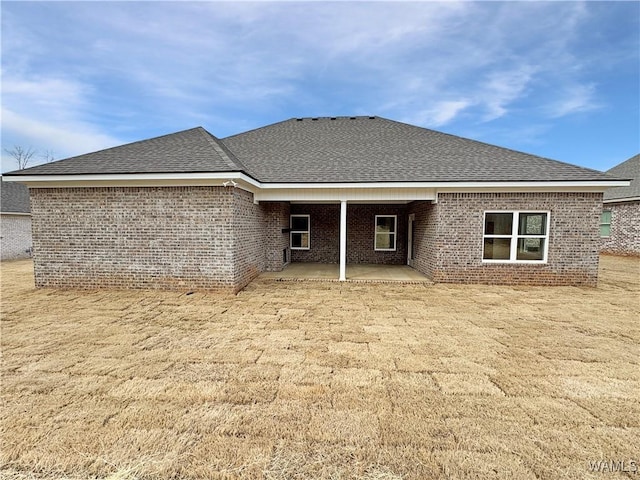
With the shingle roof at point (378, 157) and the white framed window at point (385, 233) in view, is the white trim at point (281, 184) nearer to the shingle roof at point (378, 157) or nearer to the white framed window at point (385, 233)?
the shingle roof at point (378, 157)

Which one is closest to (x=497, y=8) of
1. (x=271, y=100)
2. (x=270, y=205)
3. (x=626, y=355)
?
(x=270, y=205)

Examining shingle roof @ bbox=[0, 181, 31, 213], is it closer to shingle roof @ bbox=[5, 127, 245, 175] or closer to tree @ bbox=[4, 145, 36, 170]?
shingle roof @ bbox=[5, 127, 245, 175]

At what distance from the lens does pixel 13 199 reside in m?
16.0

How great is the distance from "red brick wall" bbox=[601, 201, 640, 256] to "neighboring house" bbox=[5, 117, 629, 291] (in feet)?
34.7

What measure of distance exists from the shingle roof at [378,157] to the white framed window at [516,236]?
3.61 feet

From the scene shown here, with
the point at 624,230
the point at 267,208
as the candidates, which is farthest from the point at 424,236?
the point at 624,230

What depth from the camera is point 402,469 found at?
207 centimetres

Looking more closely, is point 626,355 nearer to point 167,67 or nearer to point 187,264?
point 187,264

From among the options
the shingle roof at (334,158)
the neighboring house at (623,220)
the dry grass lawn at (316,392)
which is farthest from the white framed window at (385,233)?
the neighboring house at (623,220)

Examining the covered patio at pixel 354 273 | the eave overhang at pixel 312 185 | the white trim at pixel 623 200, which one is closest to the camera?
the eave overhang at pixel 312 185

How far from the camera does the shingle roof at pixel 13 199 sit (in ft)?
50.0

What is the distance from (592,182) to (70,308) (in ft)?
42.5

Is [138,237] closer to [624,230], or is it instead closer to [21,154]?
[624,230]

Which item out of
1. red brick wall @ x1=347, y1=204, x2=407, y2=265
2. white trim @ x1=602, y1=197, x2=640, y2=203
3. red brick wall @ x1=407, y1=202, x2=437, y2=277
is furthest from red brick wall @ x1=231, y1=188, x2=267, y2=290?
white trim @ x1=602, y1=197, x2=640, y2=203
